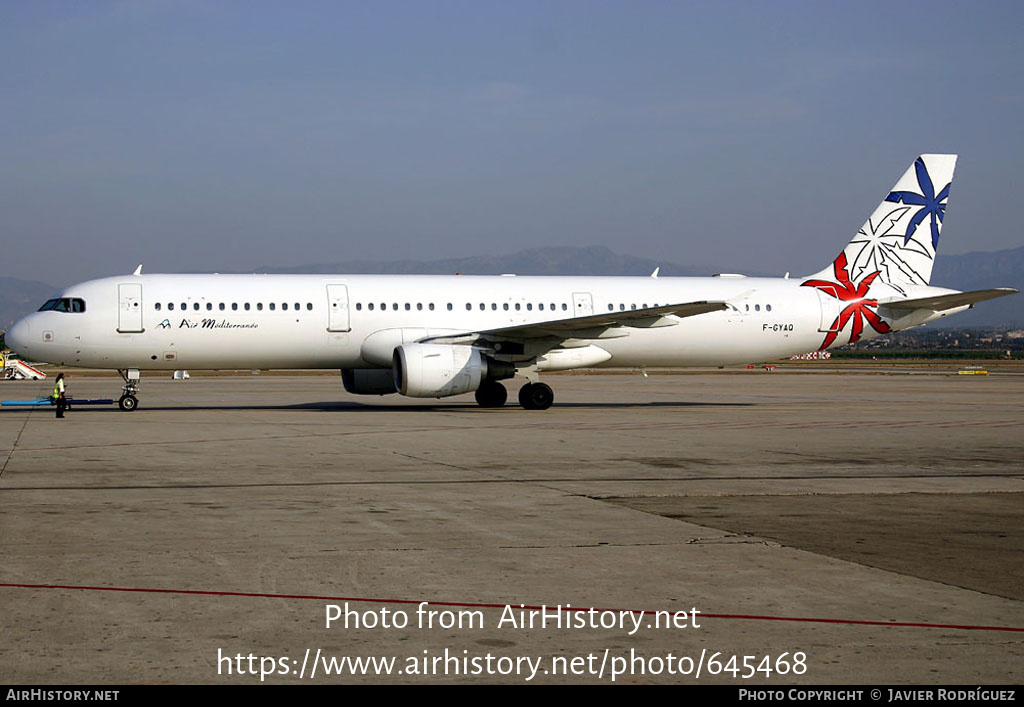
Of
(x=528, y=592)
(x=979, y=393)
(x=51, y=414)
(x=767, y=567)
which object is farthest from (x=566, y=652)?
(x=979, y=393)

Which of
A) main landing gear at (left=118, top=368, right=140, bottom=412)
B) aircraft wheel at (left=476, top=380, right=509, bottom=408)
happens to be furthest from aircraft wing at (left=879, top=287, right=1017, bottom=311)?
main landing gear at (left=118, top=368, right=140, bottom=412)

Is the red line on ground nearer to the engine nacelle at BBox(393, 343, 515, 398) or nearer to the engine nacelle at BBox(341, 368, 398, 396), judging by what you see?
the engine nacelle at BBox(393, 343, 515, 398)

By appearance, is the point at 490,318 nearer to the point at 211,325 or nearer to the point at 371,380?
the point at 371,380

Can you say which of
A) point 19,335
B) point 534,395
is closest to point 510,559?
point 534,395

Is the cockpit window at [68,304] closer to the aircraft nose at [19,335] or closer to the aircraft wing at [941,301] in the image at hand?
the aircraft nose at [19,335]

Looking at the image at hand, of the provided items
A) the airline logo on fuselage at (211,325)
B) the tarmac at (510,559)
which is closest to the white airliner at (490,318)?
the airline logo on fuselage at (211,325)

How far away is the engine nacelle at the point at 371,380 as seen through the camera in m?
26.8

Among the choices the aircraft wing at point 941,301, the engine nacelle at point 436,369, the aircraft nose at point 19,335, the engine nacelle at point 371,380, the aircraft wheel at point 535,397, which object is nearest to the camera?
the engine nacelle at point 436,369

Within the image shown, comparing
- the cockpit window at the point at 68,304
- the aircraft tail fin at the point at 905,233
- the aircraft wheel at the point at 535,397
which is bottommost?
the aircraft wheel at the point at 535,397

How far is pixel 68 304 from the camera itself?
24719 millimetres

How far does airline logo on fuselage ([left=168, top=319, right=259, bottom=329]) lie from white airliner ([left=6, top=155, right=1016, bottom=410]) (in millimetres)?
23

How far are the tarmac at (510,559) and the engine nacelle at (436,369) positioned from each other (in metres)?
5.93

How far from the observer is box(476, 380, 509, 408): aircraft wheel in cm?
2688

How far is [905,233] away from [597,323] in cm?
1050
